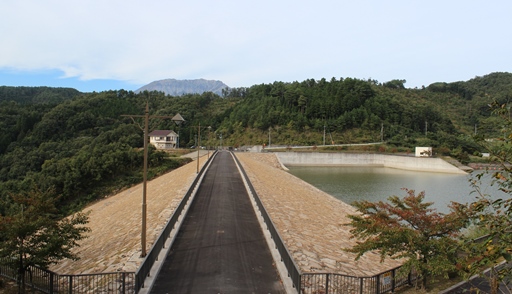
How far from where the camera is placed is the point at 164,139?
3588 inches

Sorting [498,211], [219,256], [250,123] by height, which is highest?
[250,123]

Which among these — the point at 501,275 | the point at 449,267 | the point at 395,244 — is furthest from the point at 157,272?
the point at 501,275

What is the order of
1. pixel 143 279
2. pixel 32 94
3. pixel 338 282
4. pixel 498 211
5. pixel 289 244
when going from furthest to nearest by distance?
pixel 32 94, pixel 289 244, pixel 338 282, pixel 143 279, pixel 498 211

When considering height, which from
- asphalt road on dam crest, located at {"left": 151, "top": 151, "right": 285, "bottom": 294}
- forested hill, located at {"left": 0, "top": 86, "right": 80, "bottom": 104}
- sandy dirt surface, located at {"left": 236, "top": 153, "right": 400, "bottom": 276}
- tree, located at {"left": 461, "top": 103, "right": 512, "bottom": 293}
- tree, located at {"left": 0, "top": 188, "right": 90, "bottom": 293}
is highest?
forested hill, located at {"left": 0, "top": 86, "right": 80, "bottom": 104}

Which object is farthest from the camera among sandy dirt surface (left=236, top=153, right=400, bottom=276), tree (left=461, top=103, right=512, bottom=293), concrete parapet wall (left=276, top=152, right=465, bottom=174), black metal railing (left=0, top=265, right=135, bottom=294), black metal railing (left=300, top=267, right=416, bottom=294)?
concrete parapet wall (left=276, top=152, right=465, bottom=174)

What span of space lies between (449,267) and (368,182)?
139 ft

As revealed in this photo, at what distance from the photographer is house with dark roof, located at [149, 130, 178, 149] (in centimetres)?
9112

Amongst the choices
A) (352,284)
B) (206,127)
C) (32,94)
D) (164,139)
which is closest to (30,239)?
(352,284)

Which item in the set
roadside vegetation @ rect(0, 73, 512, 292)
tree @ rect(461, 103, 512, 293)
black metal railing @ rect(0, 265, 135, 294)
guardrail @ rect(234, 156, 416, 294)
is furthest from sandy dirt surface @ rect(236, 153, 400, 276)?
roadside vegetation @ rect(0, 73, 512, 292)

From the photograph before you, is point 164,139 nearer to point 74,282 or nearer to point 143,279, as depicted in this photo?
point 74,282

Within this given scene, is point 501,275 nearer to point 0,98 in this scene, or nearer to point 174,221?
point 174,221

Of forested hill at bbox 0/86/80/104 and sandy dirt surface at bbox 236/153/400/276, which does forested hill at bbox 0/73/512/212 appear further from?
forested hill at bbox 0/86/80/104

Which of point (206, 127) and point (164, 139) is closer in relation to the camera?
point (164, 139)

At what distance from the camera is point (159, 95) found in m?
153
